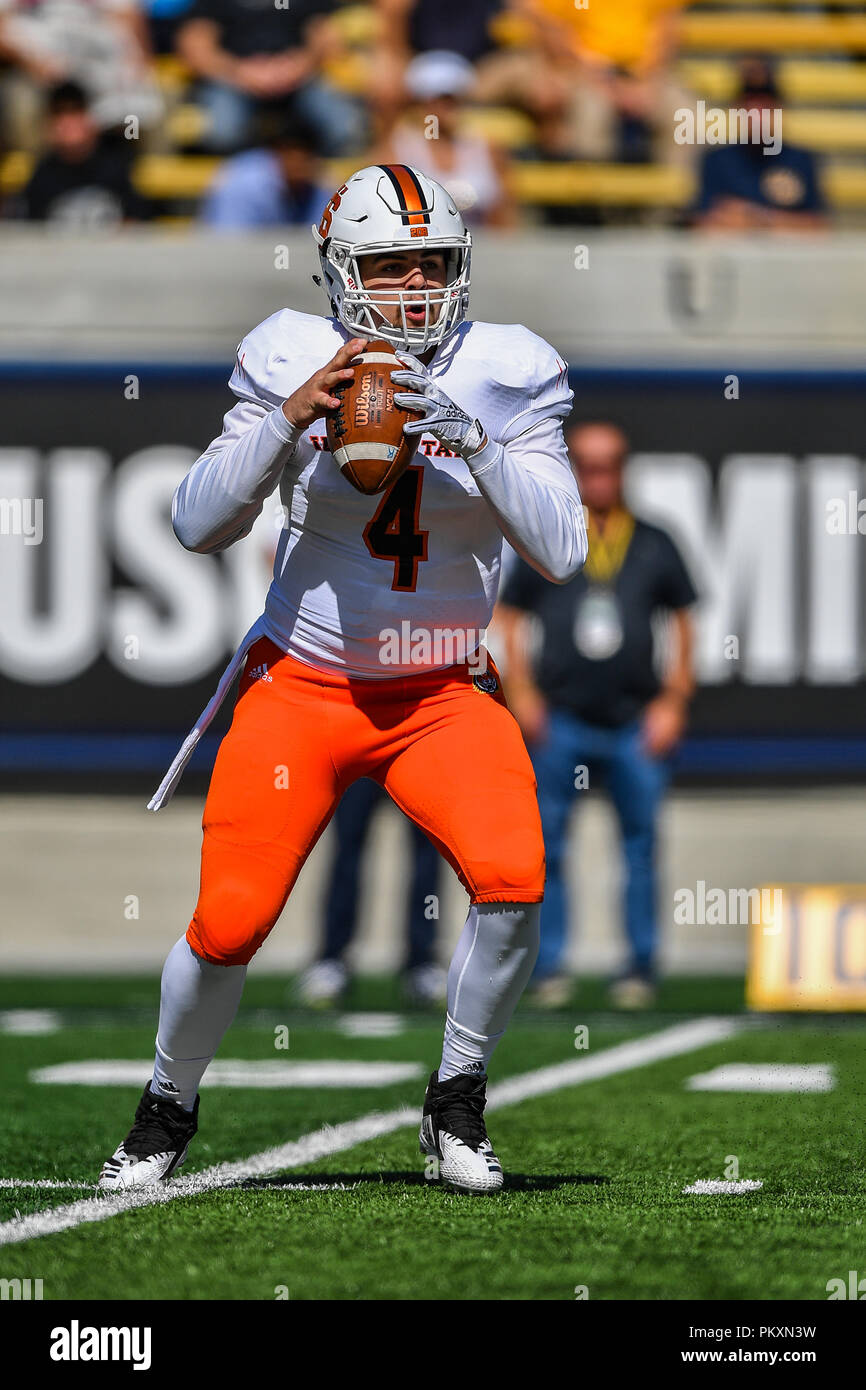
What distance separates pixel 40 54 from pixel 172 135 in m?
0.77

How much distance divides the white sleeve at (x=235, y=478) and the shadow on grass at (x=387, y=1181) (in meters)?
1.24

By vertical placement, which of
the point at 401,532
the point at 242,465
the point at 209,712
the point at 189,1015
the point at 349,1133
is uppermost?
the point at 242,465

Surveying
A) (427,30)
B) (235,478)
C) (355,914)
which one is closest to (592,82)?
(427,30)

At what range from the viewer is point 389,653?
4.20m

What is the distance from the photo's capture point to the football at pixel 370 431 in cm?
388

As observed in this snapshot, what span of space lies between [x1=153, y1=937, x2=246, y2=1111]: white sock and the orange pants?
0.05 metres

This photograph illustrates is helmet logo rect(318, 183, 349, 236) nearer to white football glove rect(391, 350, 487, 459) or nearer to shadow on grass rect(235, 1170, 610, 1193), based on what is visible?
white football glove rect(391, 350, 487, 459)

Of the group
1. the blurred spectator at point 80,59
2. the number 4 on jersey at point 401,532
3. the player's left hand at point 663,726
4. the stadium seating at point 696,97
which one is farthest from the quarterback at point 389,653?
the blurred spectator at point 80,59

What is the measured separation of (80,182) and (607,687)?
404 centimetres

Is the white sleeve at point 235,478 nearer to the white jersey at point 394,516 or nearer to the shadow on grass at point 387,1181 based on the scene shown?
the white jersey at point 394,516

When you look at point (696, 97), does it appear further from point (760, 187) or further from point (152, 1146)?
point (152, 1146)

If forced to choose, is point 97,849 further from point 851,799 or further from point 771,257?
point 771,257

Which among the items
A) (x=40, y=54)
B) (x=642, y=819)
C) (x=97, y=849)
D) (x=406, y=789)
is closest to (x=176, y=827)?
(x=97, y=849)

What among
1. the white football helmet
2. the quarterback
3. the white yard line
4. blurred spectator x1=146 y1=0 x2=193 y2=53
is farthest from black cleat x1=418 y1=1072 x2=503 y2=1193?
blurred spectator x1=146 y1=0 x2=193 y2=53
